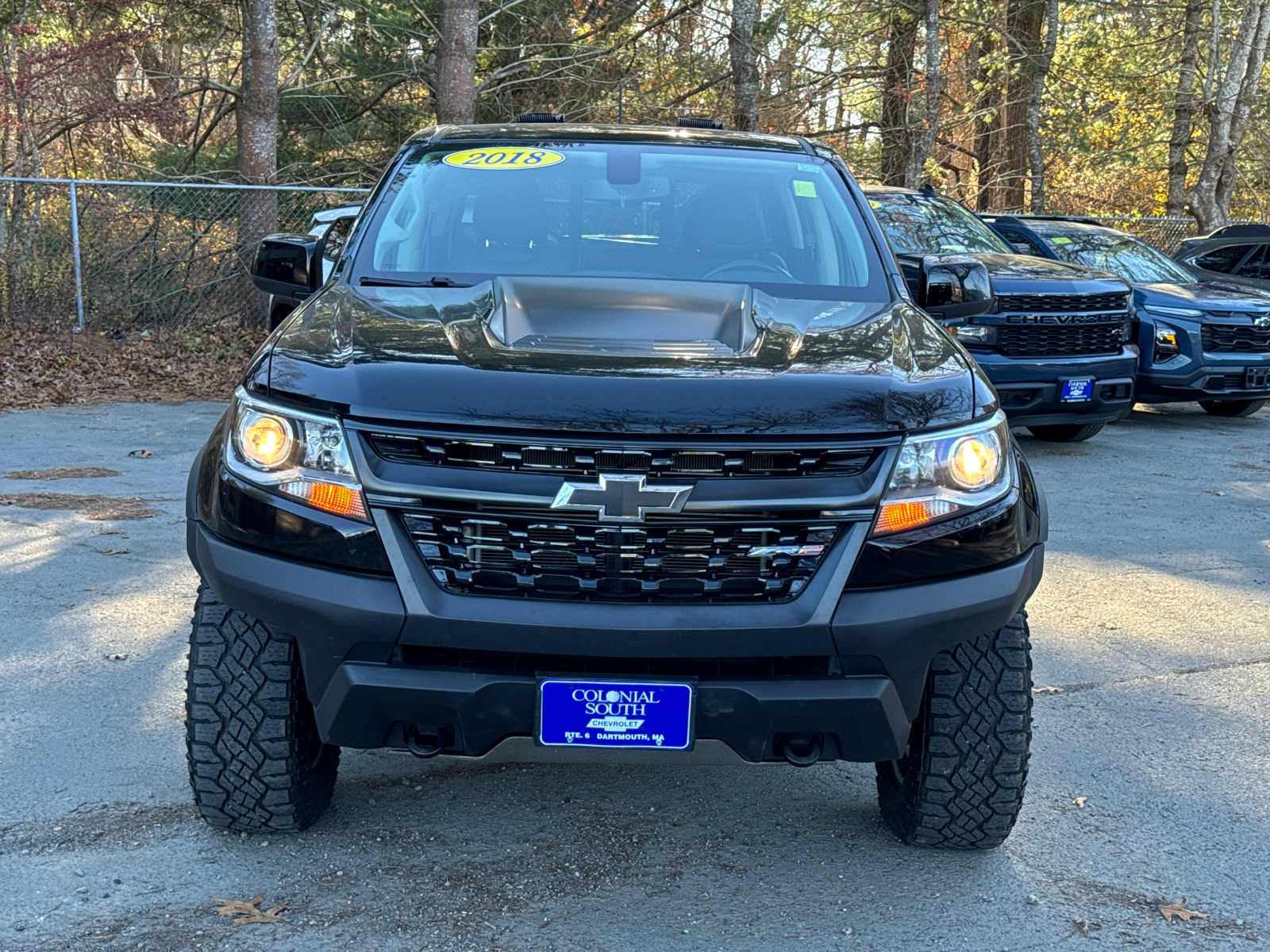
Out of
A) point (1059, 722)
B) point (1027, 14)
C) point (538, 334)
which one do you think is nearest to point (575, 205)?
point (538, 334)

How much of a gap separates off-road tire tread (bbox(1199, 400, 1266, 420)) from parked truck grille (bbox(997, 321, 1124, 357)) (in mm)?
3096

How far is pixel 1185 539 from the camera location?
6934 millimetres

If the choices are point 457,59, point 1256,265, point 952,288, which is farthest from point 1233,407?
point 952,288

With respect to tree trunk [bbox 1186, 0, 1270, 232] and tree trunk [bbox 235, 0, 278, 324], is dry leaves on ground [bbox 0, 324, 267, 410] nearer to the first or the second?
tree trunk [bbox 235, 0, 278, 324]

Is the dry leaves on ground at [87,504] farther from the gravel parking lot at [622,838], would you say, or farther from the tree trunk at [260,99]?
the tree trunk at [260,99]

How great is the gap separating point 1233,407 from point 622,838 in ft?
34.4

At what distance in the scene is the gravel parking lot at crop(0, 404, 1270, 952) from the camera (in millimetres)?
2873

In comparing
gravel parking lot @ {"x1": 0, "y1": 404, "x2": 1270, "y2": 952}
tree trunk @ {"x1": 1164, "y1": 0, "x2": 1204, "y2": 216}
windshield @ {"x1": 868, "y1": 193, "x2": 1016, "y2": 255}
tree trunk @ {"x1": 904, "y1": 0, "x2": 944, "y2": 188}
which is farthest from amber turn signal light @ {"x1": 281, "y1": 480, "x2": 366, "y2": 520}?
tree trunk @ {"x1": 1164, "y1": 0, "x2": 1204, "y2": 216}

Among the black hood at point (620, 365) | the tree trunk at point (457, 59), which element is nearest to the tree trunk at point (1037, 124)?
the tree trunk at point (457, 59)

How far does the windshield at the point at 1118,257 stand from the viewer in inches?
454

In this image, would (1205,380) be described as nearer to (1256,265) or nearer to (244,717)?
(1256,265)

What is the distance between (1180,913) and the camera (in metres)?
3.01

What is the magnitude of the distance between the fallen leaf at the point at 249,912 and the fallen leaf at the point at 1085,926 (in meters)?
1.76

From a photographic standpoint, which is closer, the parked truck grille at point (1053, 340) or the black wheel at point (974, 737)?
the black wheel at point (974, 737)
